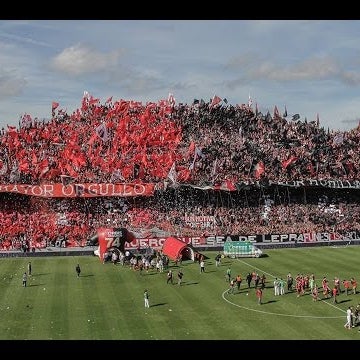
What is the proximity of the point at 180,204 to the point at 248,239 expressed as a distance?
34.6 ft

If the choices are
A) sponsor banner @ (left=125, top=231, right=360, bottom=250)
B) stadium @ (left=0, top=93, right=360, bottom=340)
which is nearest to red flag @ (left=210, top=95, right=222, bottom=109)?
stadium @ (left=0, top=93, right=360, bottom=340)

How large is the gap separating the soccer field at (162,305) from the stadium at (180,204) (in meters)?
0.19

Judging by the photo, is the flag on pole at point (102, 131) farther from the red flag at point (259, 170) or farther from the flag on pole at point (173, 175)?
the red flag at point (259, 170)

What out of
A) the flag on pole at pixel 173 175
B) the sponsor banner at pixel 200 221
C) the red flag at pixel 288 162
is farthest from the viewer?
the red flag at pixel 288 162

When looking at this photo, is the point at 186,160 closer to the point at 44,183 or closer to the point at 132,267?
the point at 44,183

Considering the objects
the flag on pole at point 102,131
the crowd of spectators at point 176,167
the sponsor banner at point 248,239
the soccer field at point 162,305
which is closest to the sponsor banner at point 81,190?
the crowd of spectators at point 176,167

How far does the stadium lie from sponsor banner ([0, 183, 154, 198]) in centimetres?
11

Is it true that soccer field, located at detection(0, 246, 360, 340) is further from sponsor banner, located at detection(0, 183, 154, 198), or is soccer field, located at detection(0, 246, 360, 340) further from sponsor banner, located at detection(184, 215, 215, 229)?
sponsor banner, located at detection(184, 215, 215, 229)

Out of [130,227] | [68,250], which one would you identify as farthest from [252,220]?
[68,250]

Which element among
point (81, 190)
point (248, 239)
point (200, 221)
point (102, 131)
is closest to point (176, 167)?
point (200, 221)

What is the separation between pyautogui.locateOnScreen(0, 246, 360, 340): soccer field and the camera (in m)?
28.1

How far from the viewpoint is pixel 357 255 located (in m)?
53.4

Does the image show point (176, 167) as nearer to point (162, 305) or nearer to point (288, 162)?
point (288, 162)

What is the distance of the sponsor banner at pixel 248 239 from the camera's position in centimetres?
5656
